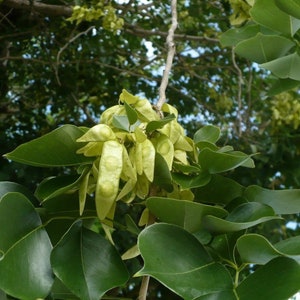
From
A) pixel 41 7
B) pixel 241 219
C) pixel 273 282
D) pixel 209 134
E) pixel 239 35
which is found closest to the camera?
pixel 273 282

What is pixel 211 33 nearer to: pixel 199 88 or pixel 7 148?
pixel 199 88

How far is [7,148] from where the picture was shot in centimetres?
249

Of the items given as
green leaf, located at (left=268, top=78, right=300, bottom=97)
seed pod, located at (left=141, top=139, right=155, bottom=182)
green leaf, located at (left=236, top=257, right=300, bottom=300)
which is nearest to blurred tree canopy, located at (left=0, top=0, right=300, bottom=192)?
green leaf, located at (left=268, top=78, right=300, bottom=97)

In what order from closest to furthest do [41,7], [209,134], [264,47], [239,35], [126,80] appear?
1. [209,134]
2. [264,47]
3. [239,35]
4. [41,7]
5. [126,80]

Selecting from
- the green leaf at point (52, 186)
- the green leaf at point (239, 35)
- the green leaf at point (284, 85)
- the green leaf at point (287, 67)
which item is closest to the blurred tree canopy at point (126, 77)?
the green leaf at point (239, 35)

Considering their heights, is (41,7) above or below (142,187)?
below

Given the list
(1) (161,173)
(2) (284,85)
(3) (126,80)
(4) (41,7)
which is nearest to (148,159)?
(1) (161,173)

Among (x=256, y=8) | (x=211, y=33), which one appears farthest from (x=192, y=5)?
(x=256, y=8)

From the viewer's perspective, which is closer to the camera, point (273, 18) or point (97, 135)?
point (97, 135)

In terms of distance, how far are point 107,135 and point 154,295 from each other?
2.28 metres

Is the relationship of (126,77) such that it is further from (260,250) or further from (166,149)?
(260,250)

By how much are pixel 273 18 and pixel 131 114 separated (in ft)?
1.35

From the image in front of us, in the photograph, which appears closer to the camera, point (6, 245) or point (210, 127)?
point (6, 245)

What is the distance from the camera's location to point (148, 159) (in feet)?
2.42
